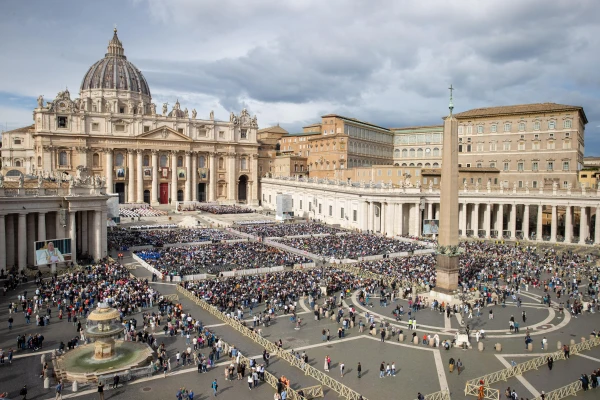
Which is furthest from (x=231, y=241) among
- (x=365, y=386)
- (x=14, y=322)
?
(x=365, y=386)

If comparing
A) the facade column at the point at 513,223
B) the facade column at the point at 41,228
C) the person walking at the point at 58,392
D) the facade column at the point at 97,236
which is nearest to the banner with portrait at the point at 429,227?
the facade column at the point at 513,223

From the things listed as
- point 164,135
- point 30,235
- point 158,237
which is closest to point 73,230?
point 30,235

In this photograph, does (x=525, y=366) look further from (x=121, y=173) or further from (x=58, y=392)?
Answer: (x=121, y=173)

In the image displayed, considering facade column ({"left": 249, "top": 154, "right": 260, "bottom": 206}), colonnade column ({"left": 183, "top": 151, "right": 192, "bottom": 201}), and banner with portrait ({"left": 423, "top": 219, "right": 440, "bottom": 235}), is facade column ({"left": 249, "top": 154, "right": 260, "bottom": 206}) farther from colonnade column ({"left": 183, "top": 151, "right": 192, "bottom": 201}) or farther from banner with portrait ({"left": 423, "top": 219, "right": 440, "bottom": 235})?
banner with portrait ({"left": 423, "top": 219, "right": 440, "bottom": 235})

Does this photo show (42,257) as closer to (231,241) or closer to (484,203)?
(231,241)

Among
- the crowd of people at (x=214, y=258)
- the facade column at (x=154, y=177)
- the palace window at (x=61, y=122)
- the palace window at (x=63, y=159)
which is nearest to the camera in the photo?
the crowd of people at (x=214, y=258)

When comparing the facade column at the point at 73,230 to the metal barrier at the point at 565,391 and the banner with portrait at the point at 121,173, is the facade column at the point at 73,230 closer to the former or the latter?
the metal barrier at the point at 565,391
